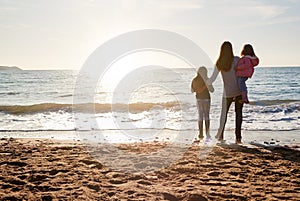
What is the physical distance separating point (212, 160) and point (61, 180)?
2311mm

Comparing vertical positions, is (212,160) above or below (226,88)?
below

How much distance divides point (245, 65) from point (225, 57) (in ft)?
1.33

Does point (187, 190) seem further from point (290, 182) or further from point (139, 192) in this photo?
point (290, 182)

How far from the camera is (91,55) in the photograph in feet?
26.5

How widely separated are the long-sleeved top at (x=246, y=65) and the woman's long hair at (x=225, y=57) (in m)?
0.19

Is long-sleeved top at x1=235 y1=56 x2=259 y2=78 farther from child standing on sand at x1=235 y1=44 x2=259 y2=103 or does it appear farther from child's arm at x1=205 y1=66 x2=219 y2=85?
child's arm at x1=205 y1=66 x2=219 y2=85

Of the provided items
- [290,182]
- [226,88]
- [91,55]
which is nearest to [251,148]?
[226,88]

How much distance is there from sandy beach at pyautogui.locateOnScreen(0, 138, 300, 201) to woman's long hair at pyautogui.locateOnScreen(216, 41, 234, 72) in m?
1.58

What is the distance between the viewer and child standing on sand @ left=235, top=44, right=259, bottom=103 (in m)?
6.75

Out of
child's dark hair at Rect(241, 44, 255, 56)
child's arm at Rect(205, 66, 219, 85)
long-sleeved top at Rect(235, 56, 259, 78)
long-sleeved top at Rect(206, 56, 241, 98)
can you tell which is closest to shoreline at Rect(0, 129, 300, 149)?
long-sleeved top at Rect(206, 56, 241, 98)

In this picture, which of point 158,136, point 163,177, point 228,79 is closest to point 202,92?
point 228,79

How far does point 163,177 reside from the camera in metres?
4.52

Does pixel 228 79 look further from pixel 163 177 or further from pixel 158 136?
pixel 163 177

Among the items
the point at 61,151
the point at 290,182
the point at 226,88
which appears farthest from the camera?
the point at 226,88
